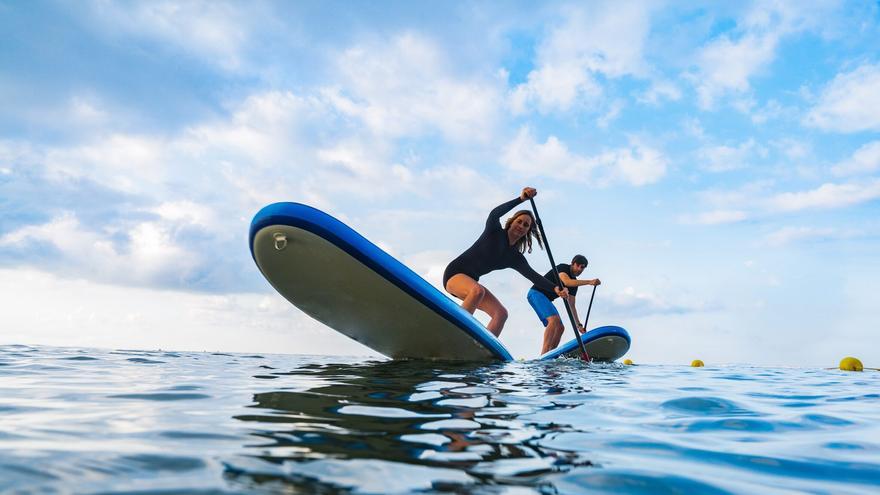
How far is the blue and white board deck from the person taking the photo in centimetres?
534

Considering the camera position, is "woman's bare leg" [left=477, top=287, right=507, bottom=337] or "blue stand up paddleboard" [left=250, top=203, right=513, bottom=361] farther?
"woman's bare leg" [left=477, top=287, right=507, bottom=337]

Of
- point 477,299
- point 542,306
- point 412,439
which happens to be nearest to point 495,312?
point 477,299

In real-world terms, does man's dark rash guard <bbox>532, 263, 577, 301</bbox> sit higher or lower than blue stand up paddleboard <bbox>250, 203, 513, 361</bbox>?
higher

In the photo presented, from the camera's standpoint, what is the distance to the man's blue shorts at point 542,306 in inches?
350

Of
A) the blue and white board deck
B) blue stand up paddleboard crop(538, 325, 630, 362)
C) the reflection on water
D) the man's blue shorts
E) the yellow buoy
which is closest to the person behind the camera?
the reflection on water

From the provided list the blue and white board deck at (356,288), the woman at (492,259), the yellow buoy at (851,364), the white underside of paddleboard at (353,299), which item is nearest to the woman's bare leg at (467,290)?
the woman at (492,259)

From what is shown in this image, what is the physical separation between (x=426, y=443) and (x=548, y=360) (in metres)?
6.56

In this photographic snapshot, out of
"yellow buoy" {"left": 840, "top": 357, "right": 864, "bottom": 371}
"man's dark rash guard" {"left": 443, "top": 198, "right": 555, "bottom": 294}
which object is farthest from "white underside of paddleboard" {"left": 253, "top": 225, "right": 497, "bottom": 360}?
"yellow buoy" {"left": 840, "top": 357, "right": 864, "bottom": 371}

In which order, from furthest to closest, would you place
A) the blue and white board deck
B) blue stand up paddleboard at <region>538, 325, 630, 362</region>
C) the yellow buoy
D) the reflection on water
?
1. the yellow buoy
2. blue stand up paddleboard at <region>538, 325, 630, 362</region>
3. the blue and white board deck
4. the reflection on water

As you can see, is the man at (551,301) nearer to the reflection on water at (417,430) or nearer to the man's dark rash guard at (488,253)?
the man's dark rash guard at (488,253)

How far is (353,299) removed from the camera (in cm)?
587

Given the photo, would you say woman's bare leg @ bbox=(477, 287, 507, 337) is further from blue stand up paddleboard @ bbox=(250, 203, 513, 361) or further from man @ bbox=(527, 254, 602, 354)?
man @ bbox=(527, 254, 602, 354)

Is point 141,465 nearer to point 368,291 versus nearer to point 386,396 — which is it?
point 386,396

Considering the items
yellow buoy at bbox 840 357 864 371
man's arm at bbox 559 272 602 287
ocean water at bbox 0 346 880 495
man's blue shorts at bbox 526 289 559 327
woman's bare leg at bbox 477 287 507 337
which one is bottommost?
ocean water at bbox 0 346 880 495
